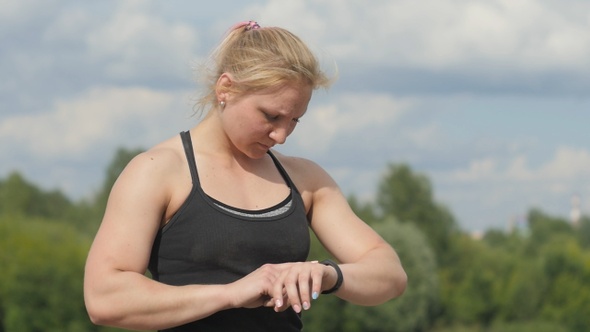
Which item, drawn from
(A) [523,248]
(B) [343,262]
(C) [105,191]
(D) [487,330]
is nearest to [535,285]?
(D) [487,330]

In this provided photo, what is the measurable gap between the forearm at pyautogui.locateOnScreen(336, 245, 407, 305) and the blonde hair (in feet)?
2.43

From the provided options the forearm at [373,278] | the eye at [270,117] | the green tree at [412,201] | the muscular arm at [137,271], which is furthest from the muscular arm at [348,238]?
the green tree at [412,201]

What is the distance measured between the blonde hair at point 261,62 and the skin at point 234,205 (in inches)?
1.7

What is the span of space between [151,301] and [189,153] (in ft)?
2.20

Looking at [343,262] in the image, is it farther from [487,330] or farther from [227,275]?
[487,330]

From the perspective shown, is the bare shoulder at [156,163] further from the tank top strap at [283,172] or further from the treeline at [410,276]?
the treeline at [410,276]

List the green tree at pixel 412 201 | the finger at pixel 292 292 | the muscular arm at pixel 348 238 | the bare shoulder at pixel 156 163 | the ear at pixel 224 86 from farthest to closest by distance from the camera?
the green tree at pixel 412 201, the muscular arm at pixel 348 238, the ear at pixel 224 86, the bare shoulder at pixel 156 163, the finger at pixel 292 292

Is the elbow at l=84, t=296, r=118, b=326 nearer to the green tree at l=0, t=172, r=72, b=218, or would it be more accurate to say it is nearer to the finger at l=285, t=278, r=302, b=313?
the finger at l=285, t=278, r=302, b=313

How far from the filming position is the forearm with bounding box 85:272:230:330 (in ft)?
15.2

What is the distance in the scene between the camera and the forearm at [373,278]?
5.00 m

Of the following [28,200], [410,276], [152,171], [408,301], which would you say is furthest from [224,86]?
[28,200]

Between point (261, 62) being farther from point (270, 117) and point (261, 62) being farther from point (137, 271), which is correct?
point (137, 271)

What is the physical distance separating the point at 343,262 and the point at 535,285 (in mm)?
87022

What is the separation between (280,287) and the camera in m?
4.50
